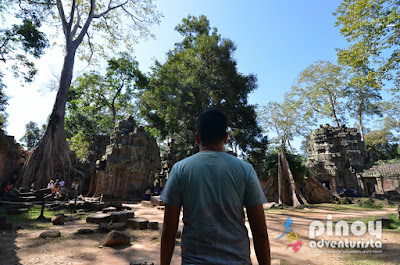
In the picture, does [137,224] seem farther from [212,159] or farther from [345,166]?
[345,166]

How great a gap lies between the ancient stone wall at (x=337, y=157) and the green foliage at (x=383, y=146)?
9890 millimetres

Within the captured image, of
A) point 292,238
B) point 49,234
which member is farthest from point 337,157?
point 49,234

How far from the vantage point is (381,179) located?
20172 mm

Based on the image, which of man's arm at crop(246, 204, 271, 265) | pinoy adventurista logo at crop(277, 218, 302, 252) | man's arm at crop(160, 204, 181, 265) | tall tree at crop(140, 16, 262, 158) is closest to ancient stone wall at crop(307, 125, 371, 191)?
tall tree at crop(140, 16, 262, 158)

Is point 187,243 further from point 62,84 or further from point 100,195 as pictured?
point 100,195

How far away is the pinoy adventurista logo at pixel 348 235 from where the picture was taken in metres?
4.55

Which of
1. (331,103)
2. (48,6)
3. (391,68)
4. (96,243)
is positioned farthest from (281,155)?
(331,103)

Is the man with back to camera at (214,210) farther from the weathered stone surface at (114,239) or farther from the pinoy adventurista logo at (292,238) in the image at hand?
the pinoy adventurista logo at (292,238)

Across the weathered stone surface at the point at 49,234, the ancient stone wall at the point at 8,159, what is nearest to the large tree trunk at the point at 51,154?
the weathered stone surface at the point at 49,234

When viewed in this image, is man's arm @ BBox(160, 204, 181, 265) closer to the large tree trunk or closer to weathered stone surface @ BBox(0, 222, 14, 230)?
weathered stone surface @ BBox(0, 222, 14, 230)

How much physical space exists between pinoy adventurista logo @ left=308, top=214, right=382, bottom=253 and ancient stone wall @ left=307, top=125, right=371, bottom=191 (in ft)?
52.6

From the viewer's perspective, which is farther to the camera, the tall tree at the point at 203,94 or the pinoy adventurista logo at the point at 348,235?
the tall tree at the point at 203,94

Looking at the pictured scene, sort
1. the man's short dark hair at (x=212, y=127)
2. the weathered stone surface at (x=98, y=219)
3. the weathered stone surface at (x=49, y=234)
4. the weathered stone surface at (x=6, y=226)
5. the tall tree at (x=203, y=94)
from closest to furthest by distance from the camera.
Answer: the man's short dark hair at (x=212, y=127)
the weathered stone surface at (x=49, y=234)
the weathered stone surface at (x=6, y=226)
the weathered stone surface at (x=98, y=219)
the tall tree at (x=203, y=94)

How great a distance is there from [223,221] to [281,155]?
43.4ft
